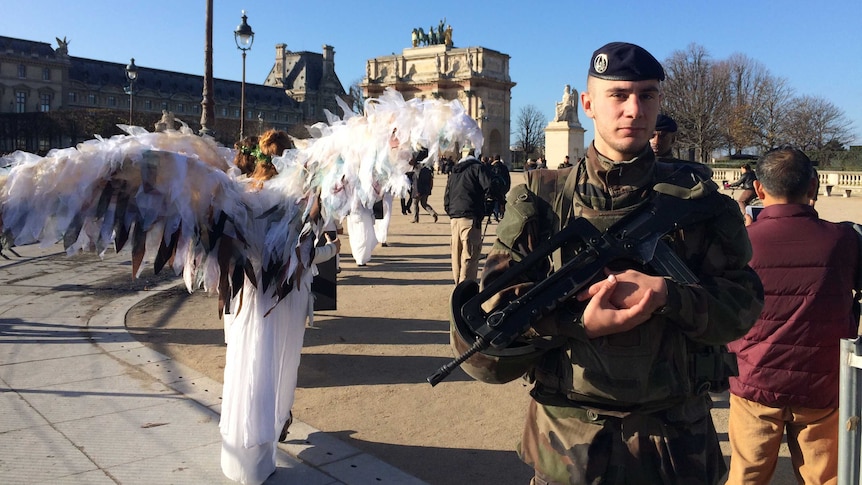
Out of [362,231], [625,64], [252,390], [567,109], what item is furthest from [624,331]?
[567,109]

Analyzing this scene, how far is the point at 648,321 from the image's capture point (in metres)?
2.07

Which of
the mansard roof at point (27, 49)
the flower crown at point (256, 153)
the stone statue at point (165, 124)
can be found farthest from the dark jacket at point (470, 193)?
the mansard roof at point (27, 49)

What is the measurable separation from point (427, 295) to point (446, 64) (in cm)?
6802

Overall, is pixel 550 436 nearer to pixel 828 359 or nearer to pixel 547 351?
pixel 547 351

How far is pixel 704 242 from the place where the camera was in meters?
2.17

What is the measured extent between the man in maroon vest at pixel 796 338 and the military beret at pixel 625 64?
1.60 meters

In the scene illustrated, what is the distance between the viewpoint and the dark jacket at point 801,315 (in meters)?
3.23

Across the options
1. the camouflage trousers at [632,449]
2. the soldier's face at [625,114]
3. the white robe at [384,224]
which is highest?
the soldier's face at [625,114]

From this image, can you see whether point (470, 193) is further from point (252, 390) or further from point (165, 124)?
point (252, 390)

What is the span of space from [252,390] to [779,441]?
2775mm

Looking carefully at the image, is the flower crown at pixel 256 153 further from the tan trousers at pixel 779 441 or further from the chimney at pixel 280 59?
the chimney at pixel 280 59

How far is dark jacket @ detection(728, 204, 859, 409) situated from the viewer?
3234 millimetres

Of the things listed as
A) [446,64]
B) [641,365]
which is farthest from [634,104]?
[446,64]

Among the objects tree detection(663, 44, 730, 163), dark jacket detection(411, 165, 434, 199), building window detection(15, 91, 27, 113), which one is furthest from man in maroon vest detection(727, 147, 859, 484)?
building window detection(15, 91, 27, 113)
